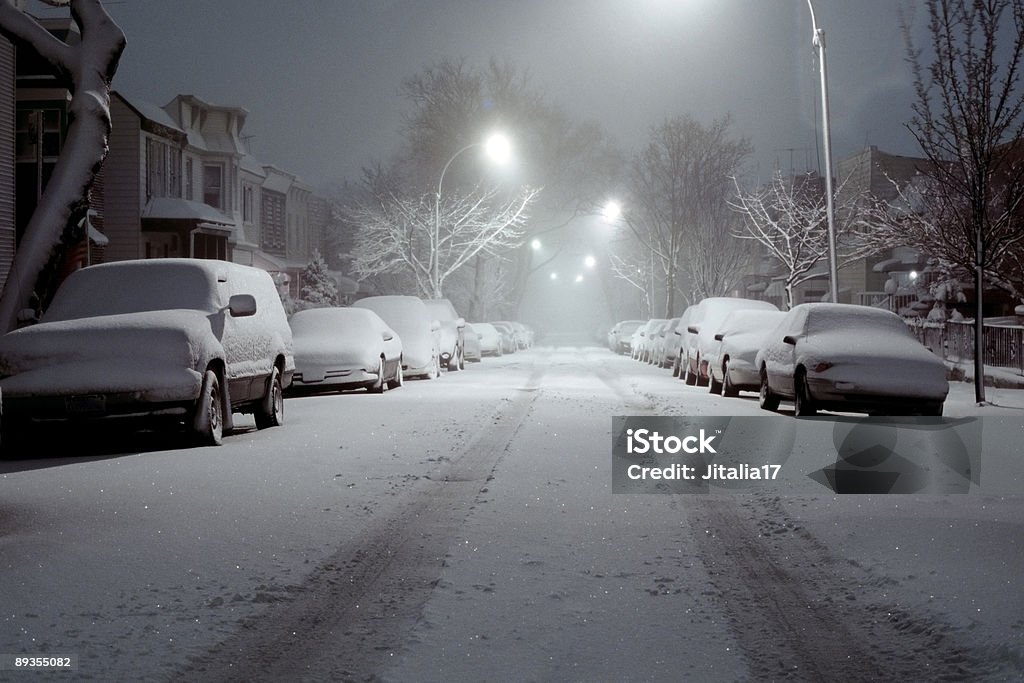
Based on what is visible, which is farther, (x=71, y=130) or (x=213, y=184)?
(x=213, y=184)

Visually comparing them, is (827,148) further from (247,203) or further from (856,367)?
(247,203)

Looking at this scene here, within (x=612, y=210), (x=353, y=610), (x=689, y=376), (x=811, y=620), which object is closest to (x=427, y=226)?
(x=612, y=210)

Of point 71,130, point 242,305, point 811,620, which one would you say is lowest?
point 811,620

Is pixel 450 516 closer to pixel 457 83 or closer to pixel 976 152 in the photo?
pixel 976 152

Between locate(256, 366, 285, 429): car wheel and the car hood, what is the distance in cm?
271

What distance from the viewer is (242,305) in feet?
43.4

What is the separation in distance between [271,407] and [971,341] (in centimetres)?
2003

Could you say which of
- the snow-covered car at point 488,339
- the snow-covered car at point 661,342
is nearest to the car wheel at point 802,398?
the snow-covered car at point 661,342

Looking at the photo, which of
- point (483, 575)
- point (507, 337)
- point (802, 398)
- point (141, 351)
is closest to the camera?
point (483, 575)

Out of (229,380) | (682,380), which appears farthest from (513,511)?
(682,380)

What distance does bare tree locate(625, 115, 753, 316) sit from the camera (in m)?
57.5

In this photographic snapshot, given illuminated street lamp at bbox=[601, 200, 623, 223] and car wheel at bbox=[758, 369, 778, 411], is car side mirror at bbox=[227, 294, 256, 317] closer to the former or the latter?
car wheel at bbox=[758, 369, 778, 411]

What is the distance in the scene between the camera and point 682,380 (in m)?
27.9

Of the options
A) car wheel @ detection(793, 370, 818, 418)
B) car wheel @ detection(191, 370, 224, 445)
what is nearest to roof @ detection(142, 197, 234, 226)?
car wheel @ detection(793, 370, 818, 418)
